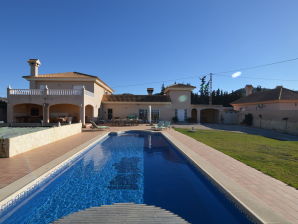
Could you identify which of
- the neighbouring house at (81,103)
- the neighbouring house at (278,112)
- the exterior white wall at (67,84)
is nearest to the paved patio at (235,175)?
the neighbouring house at (81,103)

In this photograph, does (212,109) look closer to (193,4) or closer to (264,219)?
(193,4)

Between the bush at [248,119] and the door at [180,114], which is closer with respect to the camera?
the bush at [248,119]

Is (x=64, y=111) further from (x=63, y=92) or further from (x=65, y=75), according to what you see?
(x=65, y=75)

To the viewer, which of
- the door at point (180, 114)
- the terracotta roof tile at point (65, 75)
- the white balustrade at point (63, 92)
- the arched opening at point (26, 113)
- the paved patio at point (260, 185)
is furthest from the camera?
the door at point (180, 114)

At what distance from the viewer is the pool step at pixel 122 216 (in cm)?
345

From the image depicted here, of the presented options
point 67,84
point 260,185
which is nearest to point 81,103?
point 67,84

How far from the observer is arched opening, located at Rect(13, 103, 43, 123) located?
19925mm

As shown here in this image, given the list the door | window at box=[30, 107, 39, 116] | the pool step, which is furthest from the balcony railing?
the pool step

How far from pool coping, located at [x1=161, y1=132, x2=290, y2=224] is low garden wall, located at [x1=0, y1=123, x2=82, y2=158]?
8.05 metres

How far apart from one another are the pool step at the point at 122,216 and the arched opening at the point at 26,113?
20.2 m

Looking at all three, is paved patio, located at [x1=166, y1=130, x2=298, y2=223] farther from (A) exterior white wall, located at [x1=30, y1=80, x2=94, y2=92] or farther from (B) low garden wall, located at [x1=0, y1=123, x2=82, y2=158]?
(A) exterior white wall, located at [x1=30, y1=80, x2=94, y2=92]

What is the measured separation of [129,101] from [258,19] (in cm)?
1903

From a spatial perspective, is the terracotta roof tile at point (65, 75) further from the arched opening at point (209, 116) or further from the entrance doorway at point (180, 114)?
the arched opening at point (209, 116)

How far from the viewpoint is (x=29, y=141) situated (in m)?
8.72
